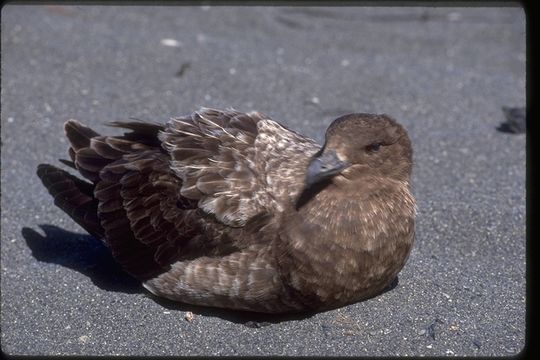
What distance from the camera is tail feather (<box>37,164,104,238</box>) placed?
4375mm

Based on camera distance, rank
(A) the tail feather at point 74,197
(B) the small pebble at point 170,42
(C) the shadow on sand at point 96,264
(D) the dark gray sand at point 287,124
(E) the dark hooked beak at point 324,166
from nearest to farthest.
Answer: (E) the dark hooked beak at point 324,166, (D) the dark gray sand at point 287,124, (C) the shadow on sand at point 96,264, (A) the tail feather at point 74,197, (B) the small pebble at point 170,42

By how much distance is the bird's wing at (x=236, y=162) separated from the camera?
3.88m

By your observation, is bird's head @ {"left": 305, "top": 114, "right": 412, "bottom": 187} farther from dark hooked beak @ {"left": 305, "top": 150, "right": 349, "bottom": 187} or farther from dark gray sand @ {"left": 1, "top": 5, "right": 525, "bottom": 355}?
dark gray sand @ {"left": 1, "top": 5, "right": 525, "bottom": 355}

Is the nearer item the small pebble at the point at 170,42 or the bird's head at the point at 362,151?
the bird's head at the point at 362,151

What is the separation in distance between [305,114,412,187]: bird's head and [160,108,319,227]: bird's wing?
0.56 ft

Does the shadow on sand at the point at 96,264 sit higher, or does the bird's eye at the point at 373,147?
the bird's eye at the point at 373,147

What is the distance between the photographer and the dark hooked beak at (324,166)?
3.70 m

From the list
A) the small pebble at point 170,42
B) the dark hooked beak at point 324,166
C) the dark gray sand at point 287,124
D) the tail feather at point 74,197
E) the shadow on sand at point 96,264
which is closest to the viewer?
the dark hooked beak at point 324,166

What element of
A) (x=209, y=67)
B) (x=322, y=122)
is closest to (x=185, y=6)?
(x=209, y=67)

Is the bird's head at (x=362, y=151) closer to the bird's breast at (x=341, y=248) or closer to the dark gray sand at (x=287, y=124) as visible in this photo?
the bird's breast at (x=341, y=248)

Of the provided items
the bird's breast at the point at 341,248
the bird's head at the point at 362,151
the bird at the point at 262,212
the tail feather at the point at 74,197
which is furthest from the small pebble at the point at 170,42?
the bird's breast at the point at 341,248

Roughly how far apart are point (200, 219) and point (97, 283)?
29.0 inches

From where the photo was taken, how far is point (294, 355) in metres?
3.69

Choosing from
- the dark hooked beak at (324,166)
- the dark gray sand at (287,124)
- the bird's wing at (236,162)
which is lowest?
the dark gray sand at (287,124)
